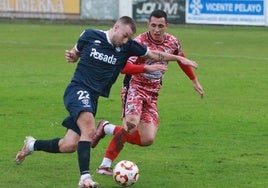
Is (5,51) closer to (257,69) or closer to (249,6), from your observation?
(257,69)

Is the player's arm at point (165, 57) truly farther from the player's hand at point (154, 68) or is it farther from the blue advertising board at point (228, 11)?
the blue advertising board at point (228, 11)

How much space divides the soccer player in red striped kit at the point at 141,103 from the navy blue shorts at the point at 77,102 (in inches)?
38.2

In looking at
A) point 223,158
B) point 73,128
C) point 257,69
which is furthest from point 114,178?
point 257,69

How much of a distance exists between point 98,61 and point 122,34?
0.42 m

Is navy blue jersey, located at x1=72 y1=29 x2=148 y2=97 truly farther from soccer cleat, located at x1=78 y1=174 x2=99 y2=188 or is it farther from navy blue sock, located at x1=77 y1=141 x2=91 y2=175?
soccer cleat, located at x1=78 y1=174 x2=99 y2=188

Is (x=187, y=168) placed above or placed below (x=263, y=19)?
above

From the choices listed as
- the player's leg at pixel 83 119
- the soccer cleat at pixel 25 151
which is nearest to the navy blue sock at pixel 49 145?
the soccer cleat at pixel 25 151

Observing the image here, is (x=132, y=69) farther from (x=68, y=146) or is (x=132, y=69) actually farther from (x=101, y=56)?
(x=68, y=146)

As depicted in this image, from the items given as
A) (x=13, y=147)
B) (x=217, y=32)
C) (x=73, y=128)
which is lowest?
(x=217, y=32)

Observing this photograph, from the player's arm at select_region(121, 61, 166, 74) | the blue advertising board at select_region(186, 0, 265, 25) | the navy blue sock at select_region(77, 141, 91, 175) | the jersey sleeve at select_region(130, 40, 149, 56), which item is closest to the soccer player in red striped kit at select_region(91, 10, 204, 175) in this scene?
the player's arm at select_region(121, 61, 166, 74)

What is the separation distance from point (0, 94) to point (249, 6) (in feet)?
85.8

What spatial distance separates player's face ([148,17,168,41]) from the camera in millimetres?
11680

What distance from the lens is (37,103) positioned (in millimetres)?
18219

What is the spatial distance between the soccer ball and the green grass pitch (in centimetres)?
22
